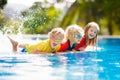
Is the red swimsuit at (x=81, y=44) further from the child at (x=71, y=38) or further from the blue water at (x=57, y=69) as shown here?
the blue water at (x=57, y=69)

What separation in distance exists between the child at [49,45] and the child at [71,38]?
0.77 feet

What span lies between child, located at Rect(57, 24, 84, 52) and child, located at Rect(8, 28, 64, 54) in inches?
9.3

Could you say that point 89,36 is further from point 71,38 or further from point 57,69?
point 57,69

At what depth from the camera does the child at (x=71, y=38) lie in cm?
816

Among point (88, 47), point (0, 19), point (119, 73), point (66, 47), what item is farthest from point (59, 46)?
point (0, 19)

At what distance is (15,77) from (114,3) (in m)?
19.8

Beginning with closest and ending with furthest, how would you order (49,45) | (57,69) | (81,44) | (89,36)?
A: 1. (57,69)
2. (49,45)
3. (89,36)
4. (81,44)

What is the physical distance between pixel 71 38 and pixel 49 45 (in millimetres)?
537

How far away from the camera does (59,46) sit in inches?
323

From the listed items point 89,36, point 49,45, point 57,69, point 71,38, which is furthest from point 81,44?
point 57,69

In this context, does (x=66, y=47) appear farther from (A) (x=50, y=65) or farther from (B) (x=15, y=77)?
(B) (x=15, y=77)

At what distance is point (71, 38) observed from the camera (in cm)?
819

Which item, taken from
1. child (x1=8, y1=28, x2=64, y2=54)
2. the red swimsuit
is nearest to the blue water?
child (x1=8, y1=28, x2=64, y2=54)

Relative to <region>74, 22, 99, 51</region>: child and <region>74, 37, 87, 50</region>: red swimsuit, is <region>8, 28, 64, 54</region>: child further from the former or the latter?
<region>74, 22, 99, 51</region>: child
